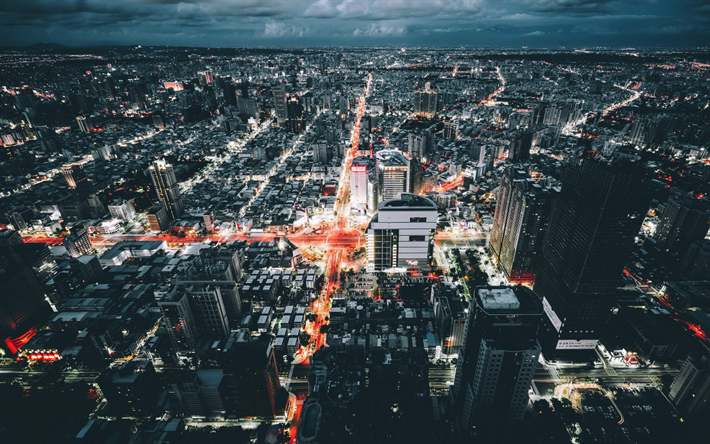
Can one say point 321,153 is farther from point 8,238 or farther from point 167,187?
point 8,238

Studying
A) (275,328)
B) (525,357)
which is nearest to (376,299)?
(275,328)

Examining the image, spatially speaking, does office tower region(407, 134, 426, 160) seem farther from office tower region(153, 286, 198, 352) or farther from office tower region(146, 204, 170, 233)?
office tower region(153, 286, 198, 352)

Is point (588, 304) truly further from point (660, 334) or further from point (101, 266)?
point (101, 266)

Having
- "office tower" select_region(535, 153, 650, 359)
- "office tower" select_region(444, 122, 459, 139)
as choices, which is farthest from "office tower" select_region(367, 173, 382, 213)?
"office tower" select_region(444, 122, 459, 139)

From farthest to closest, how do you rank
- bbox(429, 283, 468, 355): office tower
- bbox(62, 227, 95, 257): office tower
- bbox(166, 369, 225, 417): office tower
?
bbox(62, 227, 95, 257): office tower
bbox(429, 283, 468, 355): office tower
bbox(166, 369, 225, 417): office tower

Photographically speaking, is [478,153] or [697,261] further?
[478,153]

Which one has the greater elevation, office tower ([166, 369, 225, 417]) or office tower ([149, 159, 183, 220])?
office tower ([149, 159, 183, 220])

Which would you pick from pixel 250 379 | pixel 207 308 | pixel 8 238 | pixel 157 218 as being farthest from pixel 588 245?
pixel 8 238
